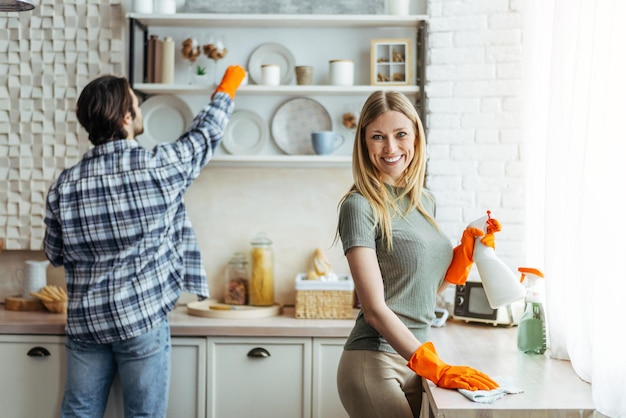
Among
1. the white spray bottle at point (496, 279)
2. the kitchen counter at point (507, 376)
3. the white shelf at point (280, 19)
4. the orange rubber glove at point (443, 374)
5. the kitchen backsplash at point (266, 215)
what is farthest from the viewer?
the kitchen backsplash at point (266, 215)

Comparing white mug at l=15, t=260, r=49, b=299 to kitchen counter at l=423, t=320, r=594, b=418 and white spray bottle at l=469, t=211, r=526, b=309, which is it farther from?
white spray bottle at l=469, t=211, r=526, b=309

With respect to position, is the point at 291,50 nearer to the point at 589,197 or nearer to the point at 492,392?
the point at 589,197

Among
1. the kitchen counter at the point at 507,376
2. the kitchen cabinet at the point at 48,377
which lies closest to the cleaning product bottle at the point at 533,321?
the kitchen counter at the point at 507,376

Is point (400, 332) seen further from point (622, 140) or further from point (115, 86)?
point (115, 86)

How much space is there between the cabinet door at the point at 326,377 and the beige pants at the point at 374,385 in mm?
900

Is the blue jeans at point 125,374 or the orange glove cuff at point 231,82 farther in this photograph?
the orange glove cuff at point 231,82

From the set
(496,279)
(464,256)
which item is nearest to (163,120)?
(464,256)

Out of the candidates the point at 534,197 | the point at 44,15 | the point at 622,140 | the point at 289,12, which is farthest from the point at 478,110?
the point at 44,15

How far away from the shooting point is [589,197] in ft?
6.58

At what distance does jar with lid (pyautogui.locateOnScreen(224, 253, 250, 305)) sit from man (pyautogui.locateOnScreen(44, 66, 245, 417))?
1.88 feet

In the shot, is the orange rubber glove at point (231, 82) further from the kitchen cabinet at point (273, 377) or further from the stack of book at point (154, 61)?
the kitchen cabinet at point (273, 377)

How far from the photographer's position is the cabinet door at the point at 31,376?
295 cm

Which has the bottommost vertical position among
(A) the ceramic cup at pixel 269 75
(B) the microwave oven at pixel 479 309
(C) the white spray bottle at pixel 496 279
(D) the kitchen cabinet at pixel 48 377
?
(D) the kitchen cabinet at pixel 48 377

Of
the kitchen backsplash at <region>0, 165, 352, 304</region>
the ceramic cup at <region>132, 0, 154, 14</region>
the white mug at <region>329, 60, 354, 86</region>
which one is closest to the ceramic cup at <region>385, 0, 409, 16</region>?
the white mug at <region>329, 60, 354, 86</region>
